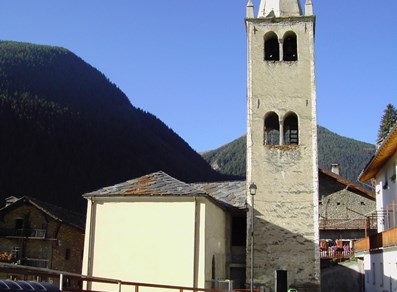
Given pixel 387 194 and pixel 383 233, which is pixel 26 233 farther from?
pixel 383 233

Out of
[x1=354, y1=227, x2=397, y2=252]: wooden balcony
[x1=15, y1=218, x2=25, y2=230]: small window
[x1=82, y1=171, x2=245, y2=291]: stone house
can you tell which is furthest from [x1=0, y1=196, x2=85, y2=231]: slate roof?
[x1=354, y1=227, x2=397, y2=252]: wooden balcony

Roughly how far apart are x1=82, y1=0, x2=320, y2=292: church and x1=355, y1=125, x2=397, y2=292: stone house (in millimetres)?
3010

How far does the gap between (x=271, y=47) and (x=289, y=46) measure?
38.3 inches

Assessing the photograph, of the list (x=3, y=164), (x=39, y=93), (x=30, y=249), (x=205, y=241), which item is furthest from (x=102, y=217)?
(x=39, y=93)

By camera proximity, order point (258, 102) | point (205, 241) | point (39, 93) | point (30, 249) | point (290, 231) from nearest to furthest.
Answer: point (205, 241)
point (290, 231)
point (258, 102)
point (30, 249)
point (39, 93)

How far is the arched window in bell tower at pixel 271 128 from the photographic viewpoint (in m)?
26.9

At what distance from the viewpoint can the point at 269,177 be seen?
25.8 m

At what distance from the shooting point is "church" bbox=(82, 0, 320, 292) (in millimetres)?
21391

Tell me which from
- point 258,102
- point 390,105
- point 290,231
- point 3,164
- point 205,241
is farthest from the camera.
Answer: point 3,164

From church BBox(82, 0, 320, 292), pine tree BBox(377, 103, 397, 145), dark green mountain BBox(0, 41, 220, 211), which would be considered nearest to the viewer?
church BBox(82, 0, 320, 292)

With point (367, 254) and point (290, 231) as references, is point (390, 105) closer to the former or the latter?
point (367, 254)

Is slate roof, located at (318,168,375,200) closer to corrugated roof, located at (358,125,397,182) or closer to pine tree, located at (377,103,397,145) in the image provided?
corrugated roof, located at (358,125,397,182)

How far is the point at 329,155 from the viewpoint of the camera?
131250 millimetres

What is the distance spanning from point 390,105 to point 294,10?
32302 millimetres
